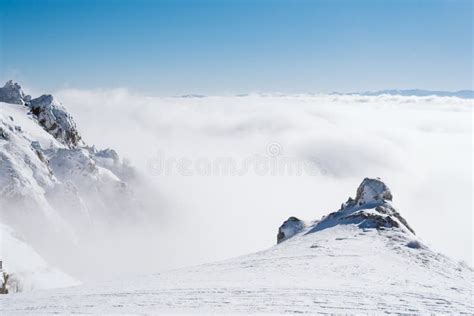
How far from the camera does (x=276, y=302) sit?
1581 cm

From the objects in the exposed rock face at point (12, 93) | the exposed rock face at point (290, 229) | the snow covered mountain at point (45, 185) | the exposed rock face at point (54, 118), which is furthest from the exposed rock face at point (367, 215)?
the exposed rock face at point (12, 93)

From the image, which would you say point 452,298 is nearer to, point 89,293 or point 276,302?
point 276,302

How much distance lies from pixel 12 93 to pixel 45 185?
46285 millimetres

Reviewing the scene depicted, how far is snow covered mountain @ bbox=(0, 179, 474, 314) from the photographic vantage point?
15.6 metres

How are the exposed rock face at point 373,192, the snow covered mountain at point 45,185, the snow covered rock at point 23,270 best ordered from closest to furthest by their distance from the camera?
the exposed rock face at point 373,192
the snow covered rock at point 23,270
the snow covered mountain at point 45,185

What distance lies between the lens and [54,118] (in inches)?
4542

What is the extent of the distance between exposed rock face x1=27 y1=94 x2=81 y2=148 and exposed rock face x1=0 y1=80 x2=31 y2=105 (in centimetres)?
358

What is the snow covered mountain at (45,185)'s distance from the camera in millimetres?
74938

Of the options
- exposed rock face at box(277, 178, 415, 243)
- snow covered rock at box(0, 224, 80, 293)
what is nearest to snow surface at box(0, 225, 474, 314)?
exposed rock face at box(277, 178, 415, 243)

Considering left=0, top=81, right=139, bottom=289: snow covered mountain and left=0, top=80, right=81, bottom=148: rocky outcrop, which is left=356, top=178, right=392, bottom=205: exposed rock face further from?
left=0, top=80, right=81, bottom=148: rocky outcrop

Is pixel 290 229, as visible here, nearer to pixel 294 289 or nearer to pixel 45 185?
pixel 294 289

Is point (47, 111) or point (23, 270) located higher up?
point (47, 111)

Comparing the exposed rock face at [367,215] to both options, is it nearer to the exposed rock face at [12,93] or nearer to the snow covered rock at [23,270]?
the snow covered rock at [23,270]

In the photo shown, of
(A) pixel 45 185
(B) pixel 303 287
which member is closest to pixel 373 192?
(B) pixel 303 287
